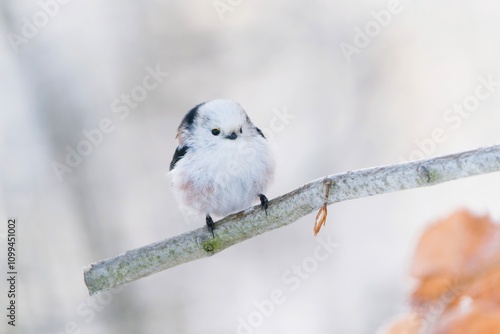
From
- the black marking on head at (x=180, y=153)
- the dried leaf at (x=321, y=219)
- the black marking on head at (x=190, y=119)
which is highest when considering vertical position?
the black marking on head at (x=190, y=119)

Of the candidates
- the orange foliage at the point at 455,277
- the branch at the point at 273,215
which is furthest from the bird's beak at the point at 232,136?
the orange foliage at the point at 455,277

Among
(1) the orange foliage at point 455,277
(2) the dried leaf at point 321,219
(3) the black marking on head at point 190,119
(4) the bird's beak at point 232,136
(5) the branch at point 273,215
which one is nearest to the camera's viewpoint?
(1) the orange foliage at point 455,277

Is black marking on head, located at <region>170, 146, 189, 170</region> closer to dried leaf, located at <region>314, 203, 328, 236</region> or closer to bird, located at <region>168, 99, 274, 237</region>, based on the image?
bird, located at <region>168, 99, 274, 237</region>

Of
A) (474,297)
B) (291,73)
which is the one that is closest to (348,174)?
(474,297)

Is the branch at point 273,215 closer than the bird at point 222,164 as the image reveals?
Yes

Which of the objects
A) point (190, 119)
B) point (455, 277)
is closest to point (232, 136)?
point (190, 119)

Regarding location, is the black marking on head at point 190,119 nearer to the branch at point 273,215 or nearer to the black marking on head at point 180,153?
the black marking on head at point 180,153

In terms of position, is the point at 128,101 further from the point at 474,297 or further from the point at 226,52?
the point at 474,297

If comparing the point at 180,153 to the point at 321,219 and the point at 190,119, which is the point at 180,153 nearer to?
the point at 190,119
